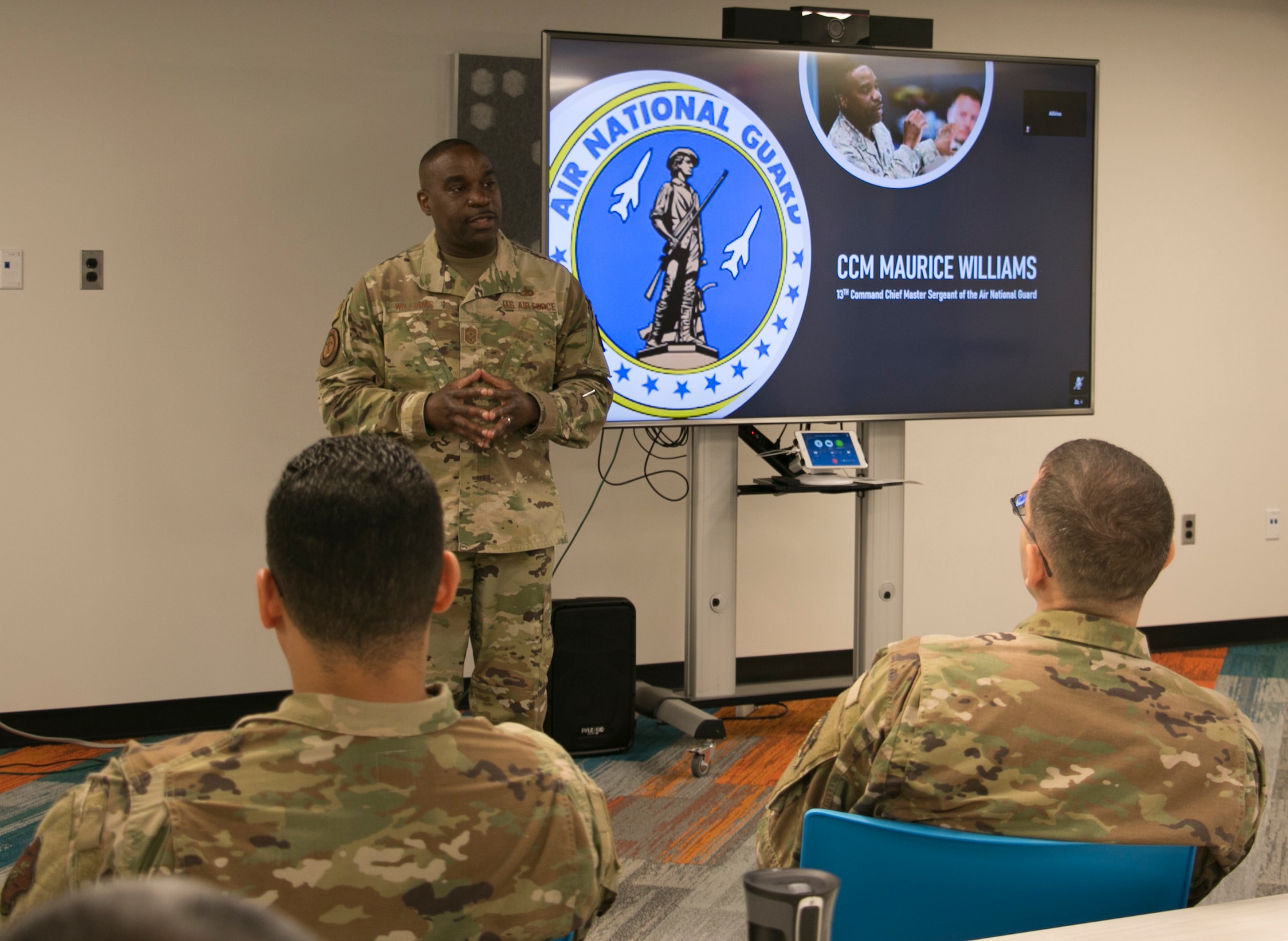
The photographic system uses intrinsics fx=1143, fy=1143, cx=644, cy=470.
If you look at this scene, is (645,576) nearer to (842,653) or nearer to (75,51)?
(842,653)

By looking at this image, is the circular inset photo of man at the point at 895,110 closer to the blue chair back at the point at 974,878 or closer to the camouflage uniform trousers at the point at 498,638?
the camouflage uniform trousers at the point at 498,638

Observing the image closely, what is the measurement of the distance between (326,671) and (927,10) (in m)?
4.07

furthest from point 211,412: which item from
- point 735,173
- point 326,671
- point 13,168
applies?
point 326,671

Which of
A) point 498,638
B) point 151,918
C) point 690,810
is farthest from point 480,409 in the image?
point 151,918

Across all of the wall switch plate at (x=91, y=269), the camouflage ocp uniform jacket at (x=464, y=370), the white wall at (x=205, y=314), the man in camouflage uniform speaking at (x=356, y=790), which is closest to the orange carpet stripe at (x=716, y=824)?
the camouflage ocp uniform jacket at (x=464, y=370)

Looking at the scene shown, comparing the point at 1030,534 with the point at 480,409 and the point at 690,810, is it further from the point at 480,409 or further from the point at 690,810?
the point at 690,810

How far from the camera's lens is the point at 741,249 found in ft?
11.3

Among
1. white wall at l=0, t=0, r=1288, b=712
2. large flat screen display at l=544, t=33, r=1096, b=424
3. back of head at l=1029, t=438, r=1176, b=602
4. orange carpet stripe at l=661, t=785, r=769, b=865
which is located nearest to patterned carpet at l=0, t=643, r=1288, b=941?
orange carpet stripe at l=661, t=785, r=769, b=865

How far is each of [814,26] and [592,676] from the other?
6.89 ft

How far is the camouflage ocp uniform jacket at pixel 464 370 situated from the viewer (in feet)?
9.07

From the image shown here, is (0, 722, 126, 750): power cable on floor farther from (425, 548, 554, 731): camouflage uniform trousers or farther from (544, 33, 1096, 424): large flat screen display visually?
(544, 33, 1096, 424): large flat screen display

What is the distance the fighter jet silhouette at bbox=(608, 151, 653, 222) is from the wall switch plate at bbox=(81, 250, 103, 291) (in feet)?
5.38

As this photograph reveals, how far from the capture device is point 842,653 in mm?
4465

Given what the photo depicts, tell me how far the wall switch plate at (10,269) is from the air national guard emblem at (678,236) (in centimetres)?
168
